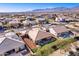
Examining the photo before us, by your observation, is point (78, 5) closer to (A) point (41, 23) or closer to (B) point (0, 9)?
(A) point (41, 23)

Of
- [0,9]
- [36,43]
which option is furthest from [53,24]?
[0,9]

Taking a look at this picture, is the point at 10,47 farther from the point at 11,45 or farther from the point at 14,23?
the point at 14,23

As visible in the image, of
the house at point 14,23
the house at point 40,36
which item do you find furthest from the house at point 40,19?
the house at point 14,23

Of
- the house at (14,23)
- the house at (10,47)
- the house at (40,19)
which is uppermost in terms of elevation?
the house at (40,19)

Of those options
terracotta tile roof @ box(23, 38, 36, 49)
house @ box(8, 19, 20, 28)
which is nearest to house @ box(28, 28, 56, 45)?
terracotta tile roof @ box(23, 38, 36, 49)

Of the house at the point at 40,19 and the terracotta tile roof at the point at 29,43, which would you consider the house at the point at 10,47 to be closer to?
the terracotta tile roof at the point at 29,43
